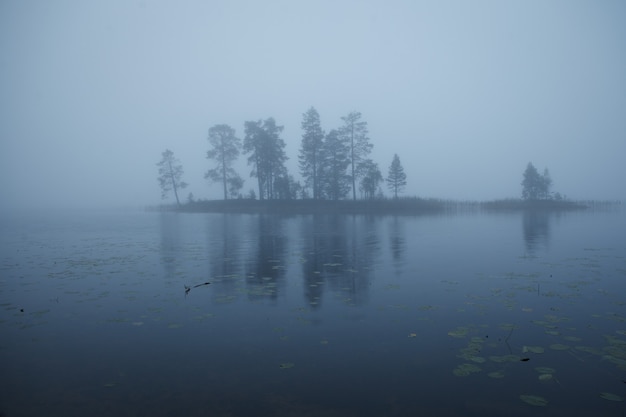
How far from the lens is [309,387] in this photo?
6.04 meters

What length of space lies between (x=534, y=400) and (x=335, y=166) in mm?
56962

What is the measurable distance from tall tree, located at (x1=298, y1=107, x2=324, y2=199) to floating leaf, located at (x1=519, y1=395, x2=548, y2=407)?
56.8 metres

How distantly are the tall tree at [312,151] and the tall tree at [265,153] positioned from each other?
3.53m

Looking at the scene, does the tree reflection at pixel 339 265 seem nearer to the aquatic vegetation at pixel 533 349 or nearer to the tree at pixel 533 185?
the aquatic vegetation at pixel 533 349

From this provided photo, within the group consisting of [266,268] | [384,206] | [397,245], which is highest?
[384,206]

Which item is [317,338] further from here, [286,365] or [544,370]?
[544,370]

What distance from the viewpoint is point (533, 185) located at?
70.6 metres

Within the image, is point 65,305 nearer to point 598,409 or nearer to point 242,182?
point 598,409

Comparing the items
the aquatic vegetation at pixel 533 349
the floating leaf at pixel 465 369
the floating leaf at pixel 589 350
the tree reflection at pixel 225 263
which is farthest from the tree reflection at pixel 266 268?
the floating leaf at pixel 589 350

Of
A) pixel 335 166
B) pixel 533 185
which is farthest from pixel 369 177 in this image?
pixel 533 185

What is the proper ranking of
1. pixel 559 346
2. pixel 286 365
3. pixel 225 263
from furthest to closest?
1. pixel 225 263
2. pixel 559 346
3. pixel 286 365

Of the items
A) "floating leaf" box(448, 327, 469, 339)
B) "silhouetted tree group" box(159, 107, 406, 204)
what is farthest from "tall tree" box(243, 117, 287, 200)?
"floating leaf" box(448, 327, 469, 339)

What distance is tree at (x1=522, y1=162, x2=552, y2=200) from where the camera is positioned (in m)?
70.6

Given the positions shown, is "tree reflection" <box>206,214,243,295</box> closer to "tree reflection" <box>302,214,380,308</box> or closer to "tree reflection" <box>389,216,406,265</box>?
"tree reflection" <box>302,214,380,308</box>
